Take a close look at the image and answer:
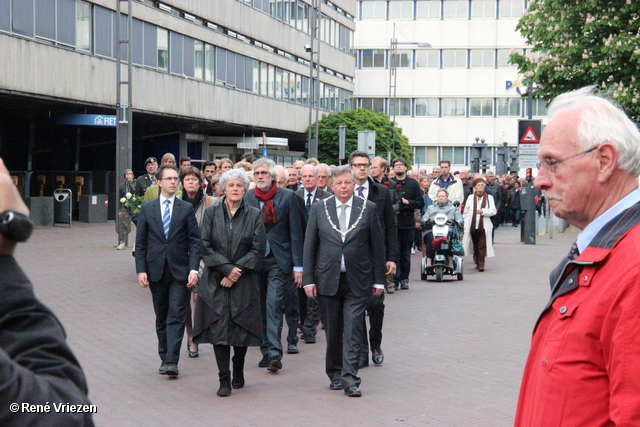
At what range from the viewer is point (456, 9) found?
78562mm

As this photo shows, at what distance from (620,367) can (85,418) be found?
1234 mm

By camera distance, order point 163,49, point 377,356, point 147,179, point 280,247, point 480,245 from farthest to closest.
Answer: point 163,49 < point 480,245 < point 147,179 < point 280,247 < point 377,356

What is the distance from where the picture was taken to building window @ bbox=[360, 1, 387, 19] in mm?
79188

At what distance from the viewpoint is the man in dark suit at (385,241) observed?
9.34 m

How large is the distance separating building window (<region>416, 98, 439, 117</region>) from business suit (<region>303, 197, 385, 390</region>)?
7165 cm

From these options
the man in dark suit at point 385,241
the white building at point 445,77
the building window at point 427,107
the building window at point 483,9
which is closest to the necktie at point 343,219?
the man in dark suit at point 385,241

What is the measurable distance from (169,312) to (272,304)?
1.19m

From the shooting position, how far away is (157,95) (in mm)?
37000

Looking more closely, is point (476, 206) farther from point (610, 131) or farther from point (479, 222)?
point (610, 131)

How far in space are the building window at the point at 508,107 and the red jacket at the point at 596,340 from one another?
255 ft

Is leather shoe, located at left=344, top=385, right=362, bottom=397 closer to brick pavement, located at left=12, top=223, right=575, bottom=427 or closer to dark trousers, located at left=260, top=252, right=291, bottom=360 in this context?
brick pavement, located at left=12, top=223, right=575, bottom=427

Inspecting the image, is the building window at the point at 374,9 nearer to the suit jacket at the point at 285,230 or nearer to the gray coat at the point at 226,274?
the suit jacket at the point at 285,230

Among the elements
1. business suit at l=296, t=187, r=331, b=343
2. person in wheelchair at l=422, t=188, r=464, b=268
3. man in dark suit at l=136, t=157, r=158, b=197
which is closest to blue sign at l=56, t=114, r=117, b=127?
man in dark suit at l=136, t=157, r=158, b=197

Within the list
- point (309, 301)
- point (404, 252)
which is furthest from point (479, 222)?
point (309, 301)
